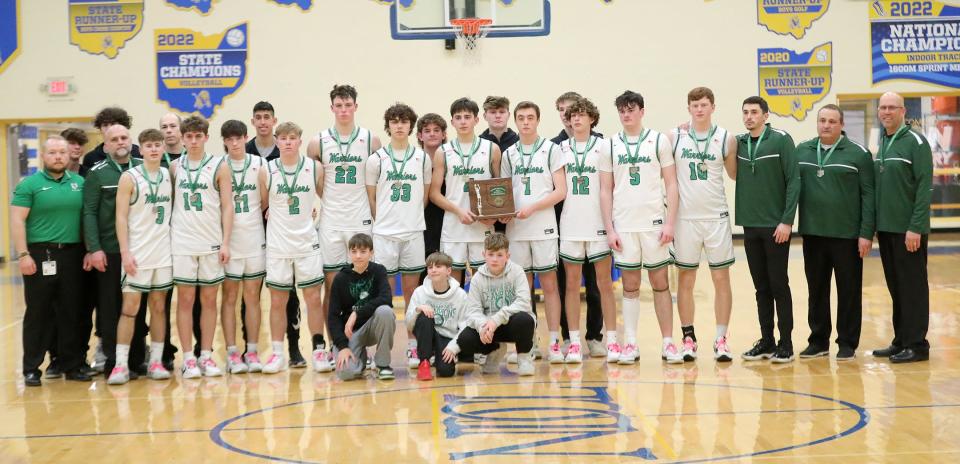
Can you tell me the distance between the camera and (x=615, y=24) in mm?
15867

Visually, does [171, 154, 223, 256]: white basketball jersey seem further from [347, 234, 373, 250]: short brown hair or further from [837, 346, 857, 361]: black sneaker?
[837, 346, 857, 361]: black sneaker

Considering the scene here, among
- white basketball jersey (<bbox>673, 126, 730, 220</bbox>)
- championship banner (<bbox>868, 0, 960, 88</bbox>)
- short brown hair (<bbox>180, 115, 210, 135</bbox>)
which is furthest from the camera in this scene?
championship banner (<bbox>868, 0, 960, 88</bbox>)

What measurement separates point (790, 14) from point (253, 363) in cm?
1219

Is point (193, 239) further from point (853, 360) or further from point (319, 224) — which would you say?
point (853, 360)

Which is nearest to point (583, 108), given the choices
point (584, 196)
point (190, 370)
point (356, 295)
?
point (584, 196)

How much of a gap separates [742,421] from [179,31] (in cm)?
1296

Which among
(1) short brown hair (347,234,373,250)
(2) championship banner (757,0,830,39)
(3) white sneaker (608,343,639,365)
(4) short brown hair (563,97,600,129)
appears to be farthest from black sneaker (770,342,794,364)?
(2) championship banner (757,0,830,39)

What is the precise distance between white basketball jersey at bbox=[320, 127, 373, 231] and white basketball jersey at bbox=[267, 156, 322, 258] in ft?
0.52

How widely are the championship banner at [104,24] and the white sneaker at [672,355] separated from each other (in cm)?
1186

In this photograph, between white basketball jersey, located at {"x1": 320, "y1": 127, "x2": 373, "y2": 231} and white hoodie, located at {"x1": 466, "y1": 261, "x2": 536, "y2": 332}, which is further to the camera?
white basketball jersey, located at {"x1": 320, "y1": 127, "x2": 373, "y2": 231}

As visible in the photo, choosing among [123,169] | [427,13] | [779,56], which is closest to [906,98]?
[779,56]

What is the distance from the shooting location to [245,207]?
21.7ft

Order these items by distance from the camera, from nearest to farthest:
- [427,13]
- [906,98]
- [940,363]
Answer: [940,363]
[427,13]
[906,98]

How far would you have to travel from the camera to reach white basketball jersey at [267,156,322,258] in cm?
659
